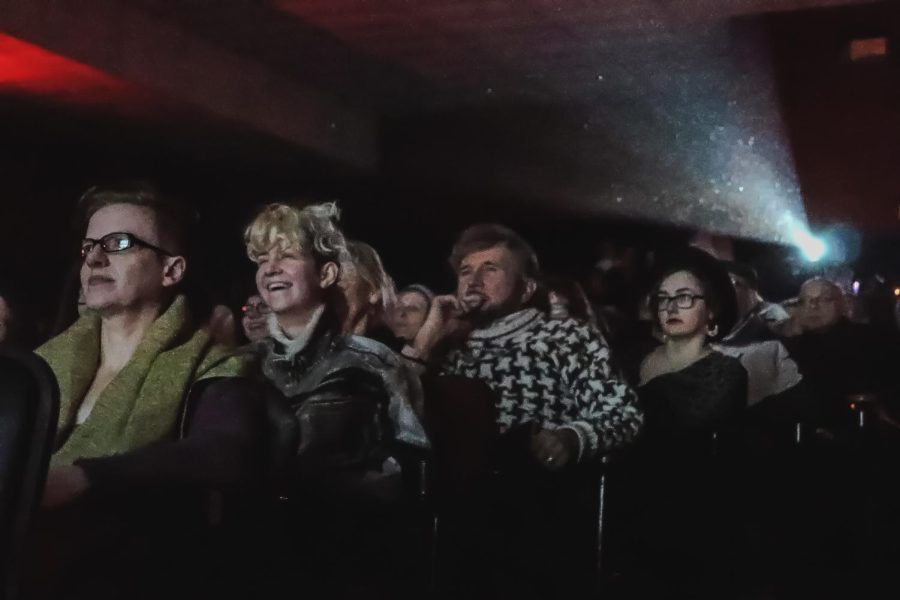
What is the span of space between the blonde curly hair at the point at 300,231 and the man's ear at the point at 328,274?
15mm

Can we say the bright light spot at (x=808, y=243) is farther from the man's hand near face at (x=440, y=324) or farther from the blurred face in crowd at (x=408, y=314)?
the blurred face in crowd at (x=408, y=314)

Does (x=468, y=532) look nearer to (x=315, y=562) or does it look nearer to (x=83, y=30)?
(x=315, y=562)

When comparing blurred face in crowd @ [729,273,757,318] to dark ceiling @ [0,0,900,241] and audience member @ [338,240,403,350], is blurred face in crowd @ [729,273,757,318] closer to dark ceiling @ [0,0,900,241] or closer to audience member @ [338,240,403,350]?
dark ceiling @ [0,0,900,241]

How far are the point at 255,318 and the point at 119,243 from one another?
0.37 metres

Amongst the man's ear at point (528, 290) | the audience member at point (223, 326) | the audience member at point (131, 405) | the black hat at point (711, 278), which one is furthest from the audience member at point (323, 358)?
the black hat at point (711, 278)

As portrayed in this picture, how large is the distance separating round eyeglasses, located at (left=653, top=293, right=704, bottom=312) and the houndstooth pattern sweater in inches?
8.4

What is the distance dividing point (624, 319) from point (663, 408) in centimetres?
27

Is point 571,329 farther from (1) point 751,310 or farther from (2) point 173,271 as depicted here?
(2) point 173,271

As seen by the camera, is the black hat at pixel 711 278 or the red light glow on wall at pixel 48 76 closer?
the red light glow on wall at pixel 48 76

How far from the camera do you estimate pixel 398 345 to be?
9.66 ft

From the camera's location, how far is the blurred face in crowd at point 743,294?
10.1 ft

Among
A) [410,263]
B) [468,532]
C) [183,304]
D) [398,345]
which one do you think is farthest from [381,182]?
[468,532]

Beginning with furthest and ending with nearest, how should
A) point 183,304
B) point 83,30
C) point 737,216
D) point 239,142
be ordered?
1. point 737,216
2. point 239,142
3. point 83,30
4. point 183,304

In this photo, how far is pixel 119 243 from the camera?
2559 millimetres
